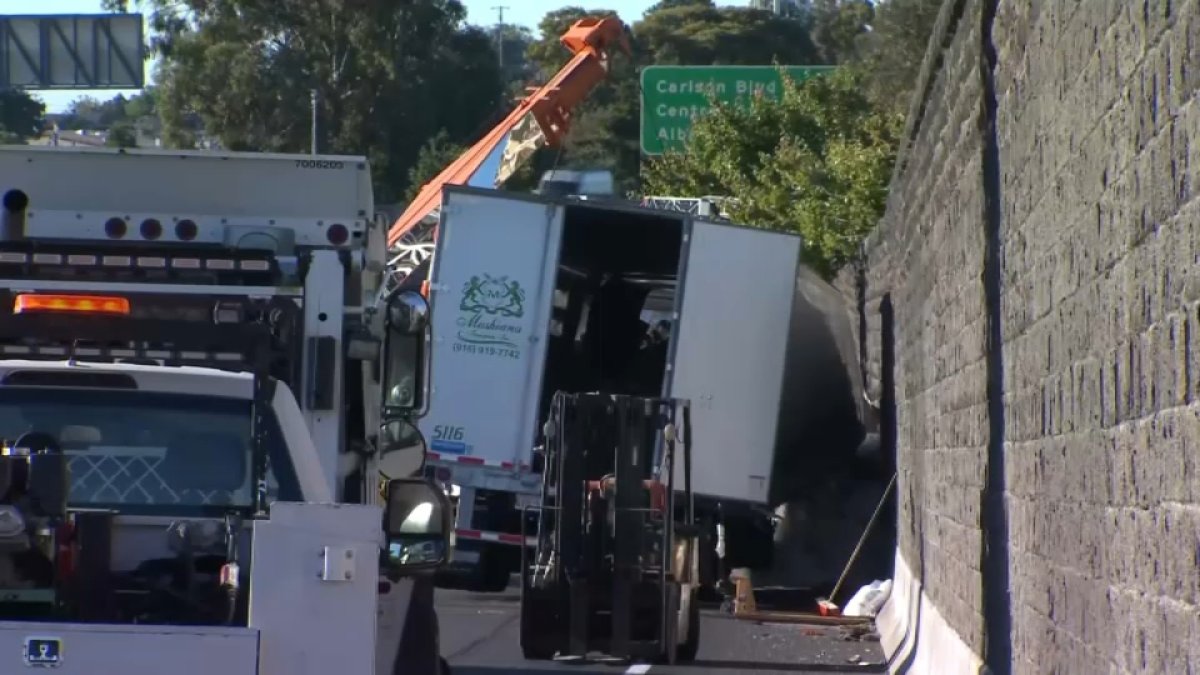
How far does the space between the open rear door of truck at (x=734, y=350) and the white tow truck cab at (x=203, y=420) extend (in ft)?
28.6

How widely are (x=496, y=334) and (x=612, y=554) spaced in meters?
4.80

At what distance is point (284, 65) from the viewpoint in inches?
2178

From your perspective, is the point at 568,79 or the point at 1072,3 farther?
the point at 568,79

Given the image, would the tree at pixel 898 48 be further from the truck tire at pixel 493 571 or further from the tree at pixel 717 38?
the tree at pixel 717 38

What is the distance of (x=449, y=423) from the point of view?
18.3m

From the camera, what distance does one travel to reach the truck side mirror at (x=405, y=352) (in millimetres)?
8859

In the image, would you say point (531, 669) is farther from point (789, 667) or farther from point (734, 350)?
point (734, 350)

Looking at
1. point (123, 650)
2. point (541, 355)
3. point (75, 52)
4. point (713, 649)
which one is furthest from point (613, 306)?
point (123, 650)

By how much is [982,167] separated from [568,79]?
93.2 ft

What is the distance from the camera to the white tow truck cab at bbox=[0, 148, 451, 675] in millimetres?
5199

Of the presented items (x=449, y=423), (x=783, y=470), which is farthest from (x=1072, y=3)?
(x=783, y=470)

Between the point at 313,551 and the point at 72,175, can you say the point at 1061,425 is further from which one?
the point at 72,175

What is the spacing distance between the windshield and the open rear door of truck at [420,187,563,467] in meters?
11.6

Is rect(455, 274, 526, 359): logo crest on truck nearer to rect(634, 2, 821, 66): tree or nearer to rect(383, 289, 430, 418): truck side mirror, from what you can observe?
rect(383, 289, 430, 418): truck side mirror
